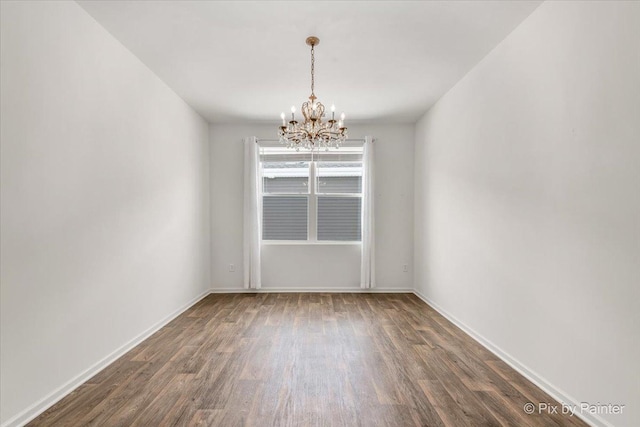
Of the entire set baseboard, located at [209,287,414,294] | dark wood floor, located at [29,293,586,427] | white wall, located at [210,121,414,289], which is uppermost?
white wall, located at [210,121,414,289]

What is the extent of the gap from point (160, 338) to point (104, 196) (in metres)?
1.53

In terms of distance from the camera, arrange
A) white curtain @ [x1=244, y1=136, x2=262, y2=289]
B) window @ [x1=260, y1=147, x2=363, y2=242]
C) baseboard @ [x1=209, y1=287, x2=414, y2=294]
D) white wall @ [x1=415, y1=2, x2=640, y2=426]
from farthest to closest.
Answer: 1. window @ [x1=260, y1=147, x2=363, y2=242]
2. baseboard @ [x1=209, y1=287, x2=414, y2=294]
3. white curtain @ [x1=244, y1=136, x2=262, y2=289]
4. white wall @ [x1=415, y1=2, x2=640, y2=426]

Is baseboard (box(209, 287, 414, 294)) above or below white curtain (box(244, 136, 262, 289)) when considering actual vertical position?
below

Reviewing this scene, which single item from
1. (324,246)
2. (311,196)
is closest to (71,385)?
(324,246)

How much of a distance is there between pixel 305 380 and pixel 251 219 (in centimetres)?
318

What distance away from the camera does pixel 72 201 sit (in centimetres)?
231

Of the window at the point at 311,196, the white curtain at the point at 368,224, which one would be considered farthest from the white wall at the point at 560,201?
the window at the point at 311,196

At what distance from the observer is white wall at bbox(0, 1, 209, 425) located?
6.16 feet

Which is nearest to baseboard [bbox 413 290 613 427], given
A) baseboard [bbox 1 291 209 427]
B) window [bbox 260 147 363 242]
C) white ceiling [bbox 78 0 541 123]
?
window [bbox 260 147 363 242]

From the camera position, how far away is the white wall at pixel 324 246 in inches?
210

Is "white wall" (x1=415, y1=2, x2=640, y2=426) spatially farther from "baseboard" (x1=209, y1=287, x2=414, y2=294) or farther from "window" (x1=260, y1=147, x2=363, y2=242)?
"window" (x1=260, y1=147, x2=363, y2=242)

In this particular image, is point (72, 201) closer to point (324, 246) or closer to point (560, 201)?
point (560, 201)

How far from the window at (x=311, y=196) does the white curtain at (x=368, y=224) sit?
0.59 ft

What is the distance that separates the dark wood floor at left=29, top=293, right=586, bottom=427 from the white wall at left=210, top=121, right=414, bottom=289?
156 cm
